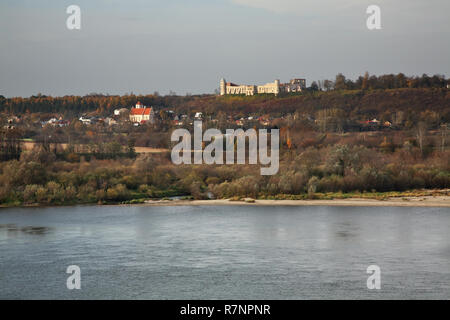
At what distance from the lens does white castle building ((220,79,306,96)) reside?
294 feet

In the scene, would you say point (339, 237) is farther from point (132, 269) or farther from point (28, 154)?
point (28, 154)

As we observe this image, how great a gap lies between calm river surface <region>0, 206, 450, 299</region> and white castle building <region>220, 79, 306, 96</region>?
215 ft

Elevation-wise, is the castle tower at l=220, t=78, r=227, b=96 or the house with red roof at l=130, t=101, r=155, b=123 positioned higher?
the castle tower at l=220, t=78, r=227, b=96

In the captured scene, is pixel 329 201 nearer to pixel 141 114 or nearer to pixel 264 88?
pixel 141 114

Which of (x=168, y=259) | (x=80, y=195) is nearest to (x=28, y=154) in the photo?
(x=80, y=195)

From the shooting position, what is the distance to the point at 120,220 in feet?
75.0

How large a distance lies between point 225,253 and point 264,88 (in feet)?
251

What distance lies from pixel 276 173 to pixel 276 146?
28.9 ft

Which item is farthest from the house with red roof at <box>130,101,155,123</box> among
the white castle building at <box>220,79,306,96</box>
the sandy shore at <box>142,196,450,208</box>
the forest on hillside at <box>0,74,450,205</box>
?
the sandy shore at <box>142,196,450,208</box>

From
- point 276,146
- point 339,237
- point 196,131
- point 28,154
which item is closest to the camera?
point 339,237

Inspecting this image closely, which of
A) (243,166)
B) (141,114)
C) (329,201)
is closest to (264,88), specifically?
(141,114)

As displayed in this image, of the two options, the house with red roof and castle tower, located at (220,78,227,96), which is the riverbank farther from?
castle tower, located at (220,78,227,96)

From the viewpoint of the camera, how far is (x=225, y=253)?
1730 centimetres

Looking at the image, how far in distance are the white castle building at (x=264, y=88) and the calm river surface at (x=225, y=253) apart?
65571mm
